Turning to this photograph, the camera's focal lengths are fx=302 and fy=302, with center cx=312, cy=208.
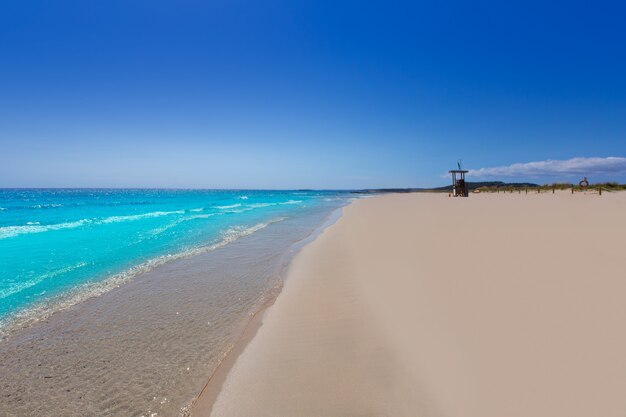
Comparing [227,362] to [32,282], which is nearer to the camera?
[227,362]

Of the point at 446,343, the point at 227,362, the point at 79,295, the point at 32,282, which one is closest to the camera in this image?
the point at 446,343

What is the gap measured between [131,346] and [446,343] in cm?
524

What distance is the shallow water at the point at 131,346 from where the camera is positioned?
3.95m

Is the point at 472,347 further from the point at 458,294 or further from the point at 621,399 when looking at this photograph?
the point at 458,294

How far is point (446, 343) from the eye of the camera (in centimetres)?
448

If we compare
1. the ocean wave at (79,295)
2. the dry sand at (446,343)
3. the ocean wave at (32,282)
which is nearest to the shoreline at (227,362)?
the dry sand at (446,343)

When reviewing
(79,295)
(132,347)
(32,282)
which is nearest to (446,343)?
(132,347)

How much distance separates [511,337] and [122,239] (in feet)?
59.5

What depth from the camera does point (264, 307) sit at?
22.6ft

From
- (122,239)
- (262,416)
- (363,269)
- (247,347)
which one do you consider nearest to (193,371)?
(247,347)

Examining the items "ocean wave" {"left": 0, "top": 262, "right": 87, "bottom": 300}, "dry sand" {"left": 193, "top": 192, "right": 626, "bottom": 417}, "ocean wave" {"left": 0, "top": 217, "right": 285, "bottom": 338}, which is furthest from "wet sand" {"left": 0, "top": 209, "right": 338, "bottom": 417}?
"ocean wave" {"left": 0, "top": 262, "right": 87, "bottom": 300}

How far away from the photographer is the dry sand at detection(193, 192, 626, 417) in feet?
11.1

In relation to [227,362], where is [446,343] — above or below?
above

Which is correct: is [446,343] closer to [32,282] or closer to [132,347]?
[132,347]
